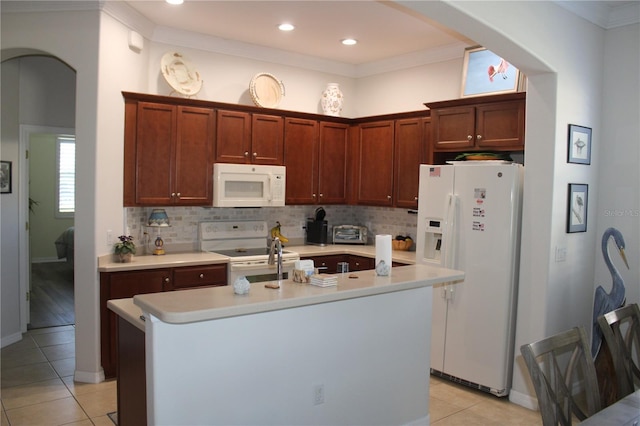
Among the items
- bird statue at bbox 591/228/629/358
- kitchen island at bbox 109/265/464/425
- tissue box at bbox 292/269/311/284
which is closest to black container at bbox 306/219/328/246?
kitchen island at bbox 109/265/464/425

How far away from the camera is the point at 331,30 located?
4738 mm

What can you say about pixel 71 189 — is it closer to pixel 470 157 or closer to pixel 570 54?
pixel 470 157

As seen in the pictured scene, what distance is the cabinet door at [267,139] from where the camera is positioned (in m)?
5.08

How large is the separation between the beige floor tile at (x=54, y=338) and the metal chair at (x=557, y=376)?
457 cm

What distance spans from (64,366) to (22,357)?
50cm

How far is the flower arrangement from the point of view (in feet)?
13.9

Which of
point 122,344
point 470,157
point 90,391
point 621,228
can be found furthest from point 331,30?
point 90,391

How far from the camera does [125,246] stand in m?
4.25

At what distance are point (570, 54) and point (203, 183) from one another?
317 cm

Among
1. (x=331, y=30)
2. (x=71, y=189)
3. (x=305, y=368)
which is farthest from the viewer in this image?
(x=71, y=189)

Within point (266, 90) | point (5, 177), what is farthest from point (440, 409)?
point (5, 177)

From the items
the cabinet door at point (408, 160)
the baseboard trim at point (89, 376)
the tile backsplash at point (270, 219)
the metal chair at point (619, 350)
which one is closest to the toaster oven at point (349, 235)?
the tile backsplash at point (270, 219)

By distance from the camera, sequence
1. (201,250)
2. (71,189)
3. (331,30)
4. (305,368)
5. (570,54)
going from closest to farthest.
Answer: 1. (305,368)
2. (570,54)
3. (331,30)
4. (201,250)
5. (71,189)

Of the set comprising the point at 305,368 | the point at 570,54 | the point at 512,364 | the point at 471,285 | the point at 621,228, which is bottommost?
the point at 512,364
